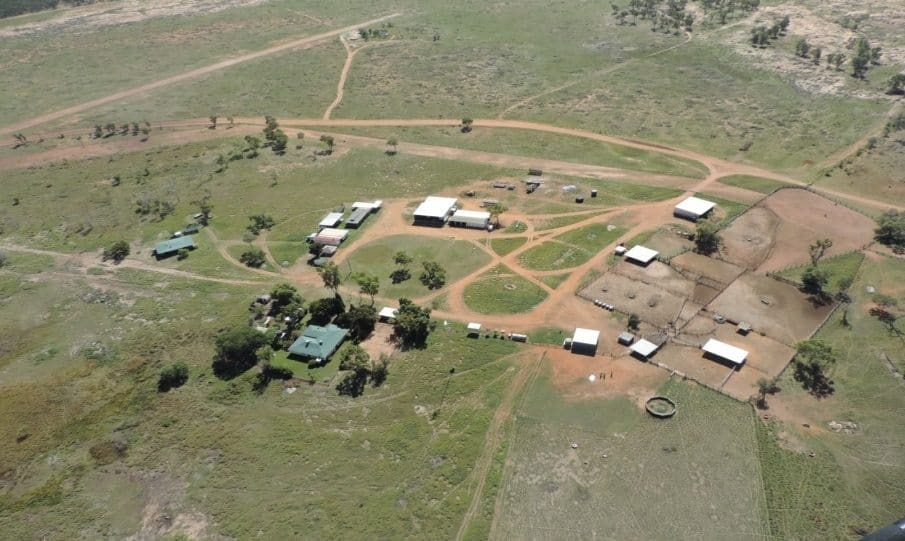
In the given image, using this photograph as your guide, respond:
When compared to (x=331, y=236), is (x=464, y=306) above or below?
below

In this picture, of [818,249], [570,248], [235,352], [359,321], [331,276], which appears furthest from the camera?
[570,248]

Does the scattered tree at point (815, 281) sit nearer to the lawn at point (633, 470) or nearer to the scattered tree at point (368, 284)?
the lawn at point (633, 470)

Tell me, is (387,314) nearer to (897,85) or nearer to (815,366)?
(815,366)

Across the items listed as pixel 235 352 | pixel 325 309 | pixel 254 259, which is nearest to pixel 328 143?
pixel 254 259

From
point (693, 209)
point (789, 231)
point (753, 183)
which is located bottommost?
point (789, 231)

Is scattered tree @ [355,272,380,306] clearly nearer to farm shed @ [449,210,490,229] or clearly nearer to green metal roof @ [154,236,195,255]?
farm shed @ [449,210,490,229]

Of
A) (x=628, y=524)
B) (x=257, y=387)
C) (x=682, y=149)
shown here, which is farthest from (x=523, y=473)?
(x=682, y=149)

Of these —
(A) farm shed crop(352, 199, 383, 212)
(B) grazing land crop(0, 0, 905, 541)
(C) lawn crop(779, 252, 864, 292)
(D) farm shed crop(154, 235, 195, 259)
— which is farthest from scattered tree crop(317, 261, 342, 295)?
(C) lawn crop(779, 252, 864, 292)
